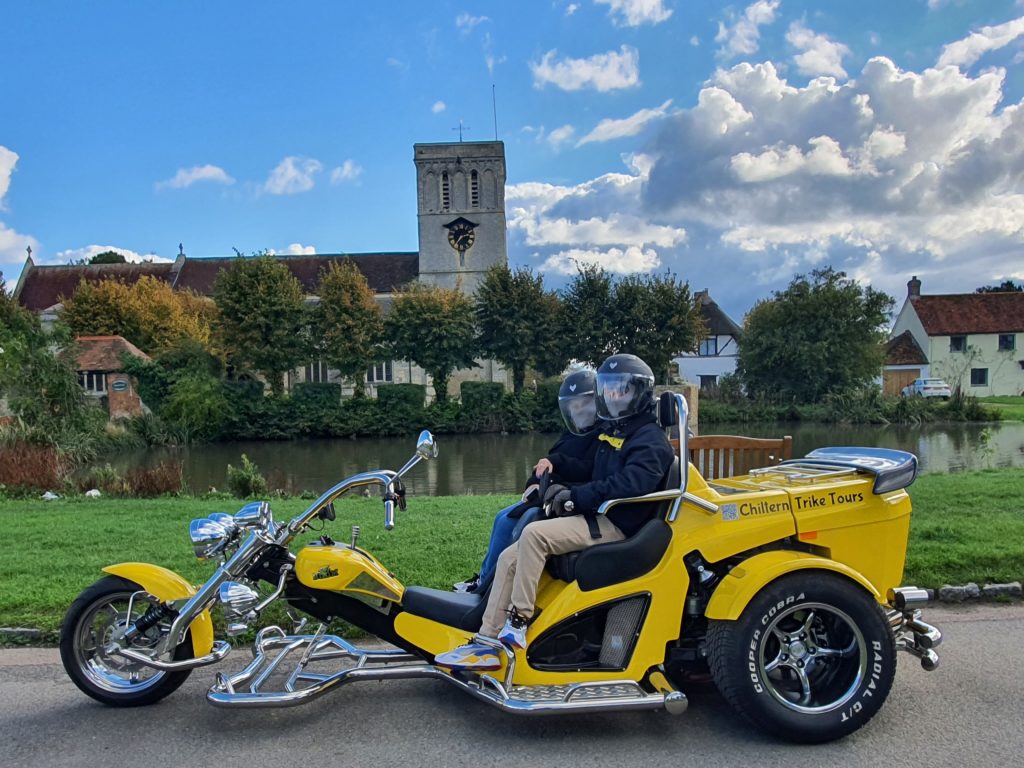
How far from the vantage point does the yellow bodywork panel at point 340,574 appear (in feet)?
12.2

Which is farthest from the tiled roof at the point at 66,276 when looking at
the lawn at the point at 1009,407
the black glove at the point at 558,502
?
the black glove at the point at 558,502

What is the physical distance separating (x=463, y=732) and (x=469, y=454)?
20.8 m

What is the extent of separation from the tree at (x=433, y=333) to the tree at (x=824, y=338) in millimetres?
16005

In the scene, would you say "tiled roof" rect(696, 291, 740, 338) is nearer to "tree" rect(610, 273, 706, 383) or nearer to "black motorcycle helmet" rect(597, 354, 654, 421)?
"tree" rect(610, 273, 706, 383)

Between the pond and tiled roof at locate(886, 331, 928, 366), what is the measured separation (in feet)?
61.9

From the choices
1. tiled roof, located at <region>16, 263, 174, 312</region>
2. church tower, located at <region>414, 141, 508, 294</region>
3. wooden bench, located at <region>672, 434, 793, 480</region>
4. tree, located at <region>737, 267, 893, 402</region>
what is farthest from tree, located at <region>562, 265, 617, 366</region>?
tiled roof, located at <region>16, 263, 174, 312</region>

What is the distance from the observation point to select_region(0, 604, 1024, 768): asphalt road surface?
322 cm

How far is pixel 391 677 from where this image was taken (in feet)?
12.0

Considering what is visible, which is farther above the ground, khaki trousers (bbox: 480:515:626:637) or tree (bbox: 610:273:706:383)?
tree (bbox: 610:273:706:383)

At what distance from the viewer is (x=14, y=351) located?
19578mm

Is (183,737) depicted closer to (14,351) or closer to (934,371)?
(14,351)

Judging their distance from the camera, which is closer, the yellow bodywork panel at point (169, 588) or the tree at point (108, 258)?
the yellow bodywork panel at point (169, 588)

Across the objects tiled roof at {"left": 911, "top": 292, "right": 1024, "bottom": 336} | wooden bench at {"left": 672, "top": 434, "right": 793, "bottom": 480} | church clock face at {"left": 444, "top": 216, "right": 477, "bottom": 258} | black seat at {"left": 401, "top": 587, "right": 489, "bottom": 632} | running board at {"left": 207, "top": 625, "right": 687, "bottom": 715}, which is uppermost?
church clock face at {"left": 444, "top": 216, "right": 477, "bottom": 258}

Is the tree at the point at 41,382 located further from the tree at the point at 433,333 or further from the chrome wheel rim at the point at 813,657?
the chrome wheel rim at the point at 813,657
